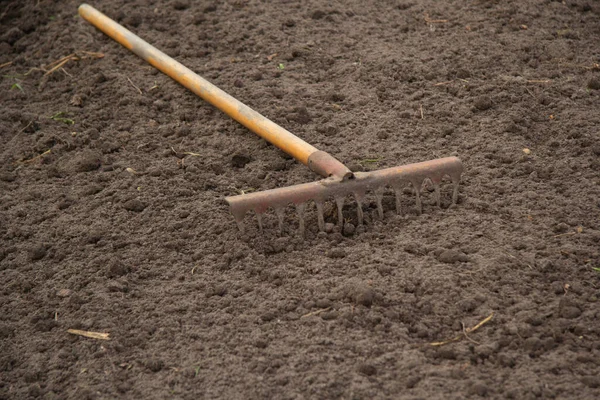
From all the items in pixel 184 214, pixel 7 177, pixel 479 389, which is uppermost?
pixel 479 389

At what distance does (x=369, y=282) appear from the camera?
291 cm

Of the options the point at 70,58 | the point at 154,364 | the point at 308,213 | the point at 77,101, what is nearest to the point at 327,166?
the point at 308,213

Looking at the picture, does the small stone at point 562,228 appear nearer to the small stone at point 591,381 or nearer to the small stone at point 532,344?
the small stone at point 532,344

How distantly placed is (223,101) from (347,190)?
116cm

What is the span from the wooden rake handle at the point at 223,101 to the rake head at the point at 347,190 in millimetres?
82

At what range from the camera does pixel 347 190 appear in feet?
10.5

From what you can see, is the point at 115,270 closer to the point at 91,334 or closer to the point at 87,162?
the point at 91,334

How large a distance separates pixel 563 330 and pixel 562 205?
812 mm

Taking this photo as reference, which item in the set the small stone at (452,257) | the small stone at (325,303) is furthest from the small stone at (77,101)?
the small stone at (452,257)

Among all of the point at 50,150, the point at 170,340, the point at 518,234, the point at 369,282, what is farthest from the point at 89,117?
the point at 518,234

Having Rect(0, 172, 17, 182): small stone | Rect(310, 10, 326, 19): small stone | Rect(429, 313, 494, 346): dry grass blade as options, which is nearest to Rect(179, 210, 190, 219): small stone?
Rect(0, 172, 17, 182): small stone

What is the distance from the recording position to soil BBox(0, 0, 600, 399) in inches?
104

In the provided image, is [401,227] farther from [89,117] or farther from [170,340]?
[89,117]

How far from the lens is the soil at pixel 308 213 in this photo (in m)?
2.63
